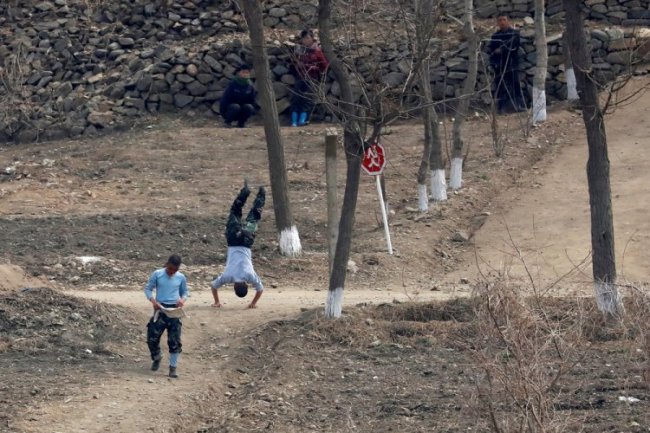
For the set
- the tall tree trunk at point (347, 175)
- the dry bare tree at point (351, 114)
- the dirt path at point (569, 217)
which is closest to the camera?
the dry bare tree at point (351, 114)

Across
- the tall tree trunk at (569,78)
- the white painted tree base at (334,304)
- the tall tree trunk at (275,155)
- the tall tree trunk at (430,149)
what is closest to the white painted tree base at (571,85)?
the tall tree trunk at (569,78)

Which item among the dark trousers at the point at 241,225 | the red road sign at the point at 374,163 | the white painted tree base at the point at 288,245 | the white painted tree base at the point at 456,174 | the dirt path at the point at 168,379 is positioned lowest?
the dirt path at the point at 168,379

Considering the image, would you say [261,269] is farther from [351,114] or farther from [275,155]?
[351,114]

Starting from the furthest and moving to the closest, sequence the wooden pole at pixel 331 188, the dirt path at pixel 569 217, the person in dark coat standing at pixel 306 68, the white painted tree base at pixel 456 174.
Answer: the person in dark coat standing at pixel 306 68 < the white painted tree base at pixel 456 174 < the dirt path at pixel 569 217 < the wooden pole at pixel 331 188

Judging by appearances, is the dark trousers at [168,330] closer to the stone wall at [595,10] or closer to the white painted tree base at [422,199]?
the white painted tree base at [422,199]

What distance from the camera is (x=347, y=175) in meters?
13.2

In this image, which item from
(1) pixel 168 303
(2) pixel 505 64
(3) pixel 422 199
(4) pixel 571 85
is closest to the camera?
(1) pixel 168 303

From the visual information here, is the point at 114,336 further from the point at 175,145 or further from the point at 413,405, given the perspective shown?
the point at 175,145

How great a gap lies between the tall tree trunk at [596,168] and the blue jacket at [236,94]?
12139 millimetres

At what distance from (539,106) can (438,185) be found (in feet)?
16.7

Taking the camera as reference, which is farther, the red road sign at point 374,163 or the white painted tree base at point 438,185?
the white painted tree base at point 438,185

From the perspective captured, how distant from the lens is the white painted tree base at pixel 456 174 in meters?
20.3

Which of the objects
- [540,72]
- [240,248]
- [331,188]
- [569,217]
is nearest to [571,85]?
[540,72]

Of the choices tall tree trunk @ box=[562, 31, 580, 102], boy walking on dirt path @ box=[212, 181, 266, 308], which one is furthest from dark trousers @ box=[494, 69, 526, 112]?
boy walking on dirt path @ box=[212, 181, 266, 308]
